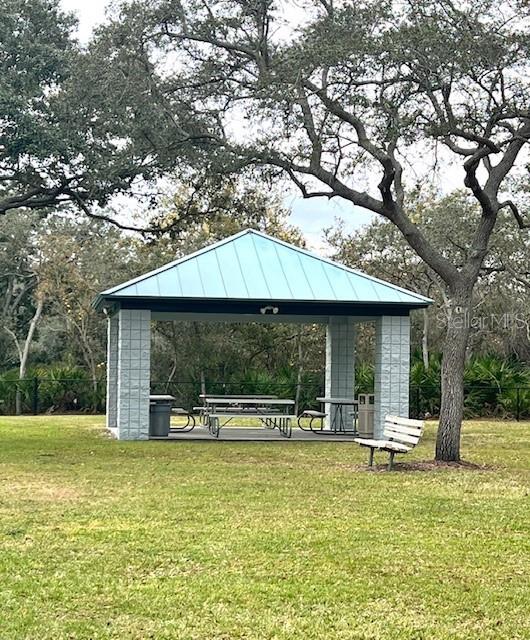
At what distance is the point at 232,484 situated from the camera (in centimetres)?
1302

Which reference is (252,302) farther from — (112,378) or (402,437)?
(112,378)

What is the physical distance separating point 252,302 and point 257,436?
138 inches

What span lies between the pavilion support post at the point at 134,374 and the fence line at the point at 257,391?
10396 mm

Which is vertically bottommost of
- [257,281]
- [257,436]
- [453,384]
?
[257,436]

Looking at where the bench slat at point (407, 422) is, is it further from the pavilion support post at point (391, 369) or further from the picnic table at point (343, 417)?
the picnic table at point (343, 417)

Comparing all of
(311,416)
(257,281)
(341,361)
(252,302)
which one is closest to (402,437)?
(252,302)

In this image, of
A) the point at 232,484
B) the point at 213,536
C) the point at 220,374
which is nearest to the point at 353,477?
the point at 232,484

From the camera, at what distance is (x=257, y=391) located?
3056 centimetres

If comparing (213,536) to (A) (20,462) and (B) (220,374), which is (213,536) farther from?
(B) (220,374)

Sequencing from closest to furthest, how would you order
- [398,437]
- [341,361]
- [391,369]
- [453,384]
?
[398,437], [453,384], [391,369], [341,361]

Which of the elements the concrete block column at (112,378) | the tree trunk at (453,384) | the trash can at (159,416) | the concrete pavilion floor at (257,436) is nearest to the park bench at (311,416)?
the concrete pavilion floor at (257,436)

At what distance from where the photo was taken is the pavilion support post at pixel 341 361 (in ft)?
80.2

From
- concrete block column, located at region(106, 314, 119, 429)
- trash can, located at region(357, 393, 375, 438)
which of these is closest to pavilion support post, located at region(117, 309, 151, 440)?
concrete block column, located at region(106, 314, 119, 429)

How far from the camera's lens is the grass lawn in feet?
21.1
